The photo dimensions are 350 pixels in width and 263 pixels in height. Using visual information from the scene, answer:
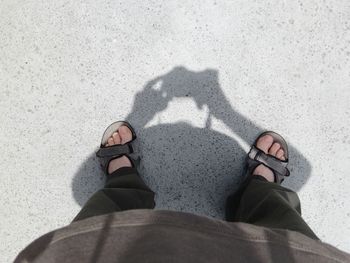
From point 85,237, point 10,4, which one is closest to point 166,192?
point 85,237

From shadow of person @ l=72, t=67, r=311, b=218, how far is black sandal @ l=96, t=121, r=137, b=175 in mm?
33

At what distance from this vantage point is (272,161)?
4.67 ft

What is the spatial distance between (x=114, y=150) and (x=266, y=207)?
0.61 meters

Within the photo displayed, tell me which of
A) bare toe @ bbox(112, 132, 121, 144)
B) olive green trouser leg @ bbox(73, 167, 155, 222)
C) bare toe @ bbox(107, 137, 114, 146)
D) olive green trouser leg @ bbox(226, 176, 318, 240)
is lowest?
olive green trouser leg @ bbox(73, 167, 155, 222)

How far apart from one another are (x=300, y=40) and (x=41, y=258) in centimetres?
114

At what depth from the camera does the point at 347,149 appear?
1.40m

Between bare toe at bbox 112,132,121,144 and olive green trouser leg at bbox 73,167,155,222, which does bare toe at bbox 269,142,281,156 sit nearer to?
olive green trouser leg at bbox 73,167,155,222

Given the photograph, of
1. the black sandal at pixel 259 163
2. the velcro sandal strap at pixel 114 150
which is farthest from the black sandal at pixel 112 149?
the black sandal at pixel 259 163

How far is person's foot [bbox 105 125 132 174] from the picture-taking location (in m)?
1.41

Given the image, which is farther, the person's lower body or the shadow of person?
the shadow of person

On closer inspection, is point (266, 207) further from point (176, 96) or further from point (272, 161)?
point (176, 96)

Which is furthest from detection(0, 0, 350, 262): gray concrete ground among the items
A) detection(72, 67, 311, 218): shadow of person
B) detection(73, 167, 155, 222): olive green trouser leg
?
detection(73, 167, 155, 222): olive green trouser leg

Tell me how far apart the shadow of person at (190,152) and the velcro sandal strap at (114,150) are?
0.13ft

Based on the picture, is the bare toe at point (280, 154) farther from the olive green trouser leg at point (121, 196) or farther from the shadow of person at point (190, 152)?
the olive green trouser leg at point (121, 196)
